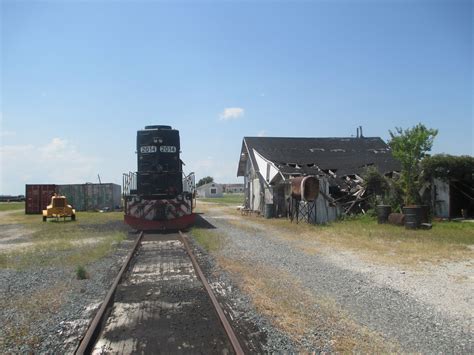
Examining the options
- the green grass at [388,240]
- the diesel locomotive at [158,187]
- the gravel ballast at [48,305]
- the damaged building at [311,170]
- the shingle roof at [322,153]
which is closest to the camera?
the gravel ballast at [48,305]

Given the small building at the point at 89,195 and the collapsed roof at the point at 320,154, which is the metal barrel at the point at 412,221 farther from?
the small building at the point at 89,195

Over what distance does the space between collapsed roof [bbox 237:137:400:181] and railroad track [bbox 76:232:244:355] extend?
17013 mm

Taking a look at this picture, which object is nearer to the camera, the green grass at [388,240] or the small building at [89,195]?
the green grass at [388,240]

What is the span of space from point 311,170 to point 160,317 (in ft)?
66.7

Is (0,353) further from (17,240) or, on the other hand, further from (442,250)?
(17,240)

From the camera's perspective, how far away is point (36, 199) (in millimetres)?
33344

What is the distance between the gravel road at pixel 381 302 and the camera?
533cm

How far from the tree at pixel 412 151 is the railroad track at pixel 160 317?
13.3 meters

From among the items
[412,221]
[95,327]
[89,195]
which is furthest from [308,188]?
[89,195]

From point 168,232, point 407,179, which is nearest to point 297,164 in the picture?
point 407,179

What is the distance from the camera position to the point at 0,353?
16.0 ft

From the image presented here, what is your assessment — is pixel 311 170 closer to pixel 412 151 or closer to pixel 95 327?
pixel 412 151

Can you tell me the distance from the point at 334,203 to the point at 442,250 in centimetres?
972

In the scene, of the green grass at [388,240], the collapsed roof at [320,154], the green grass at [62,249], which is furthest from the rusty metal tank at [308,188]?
the green grass at [62,249]
